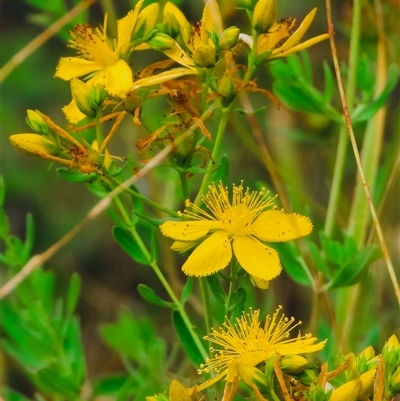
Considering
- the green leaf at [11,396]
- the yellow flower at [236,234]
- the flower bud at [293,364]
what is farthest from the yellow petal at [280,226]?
the green leaf at [11,396]

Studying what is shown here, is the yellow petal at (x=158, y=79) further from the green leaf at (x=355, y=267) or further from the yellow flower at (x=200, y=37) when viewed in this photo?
the green leaf at (x=355, y=267)

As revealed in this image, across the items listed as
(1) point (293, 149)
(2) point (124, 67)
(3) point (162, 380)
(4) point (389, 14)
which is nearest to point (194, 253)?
(2) point (124, 67)

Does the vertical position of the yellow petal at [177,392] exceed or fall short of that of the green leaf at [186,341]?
it falls short

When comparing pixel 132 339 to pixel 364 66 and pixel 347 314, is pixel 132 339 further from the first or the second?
pixel 364 66

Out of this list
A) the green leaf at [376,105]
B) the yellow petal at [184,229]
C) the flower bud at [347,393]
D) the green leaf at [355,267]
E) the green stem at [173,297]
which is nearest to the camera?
the flower bud at [347,393]

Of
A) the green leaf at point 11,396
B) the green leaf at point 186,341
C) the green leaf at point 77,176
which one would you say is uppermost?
the green leaf at point 77,176

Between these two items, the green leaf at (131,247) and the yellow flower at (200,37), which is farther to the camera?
the green leaf at (131,247)

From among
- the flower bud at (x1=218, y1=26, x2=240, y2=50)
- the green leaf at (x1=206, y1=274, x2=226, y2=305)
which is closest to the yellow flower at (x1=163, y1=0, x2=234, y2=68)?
the flower bud at (x1=218, y1=26, x2=240, y2=50)

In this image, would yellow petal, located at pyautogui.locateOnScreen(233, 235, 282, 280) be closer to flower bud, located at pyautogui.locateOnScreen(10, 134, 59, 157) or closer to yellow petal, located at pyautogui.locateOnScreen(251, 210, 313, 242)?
yellow petal, located at pyautogui.locateOnScreen(251, 210, 313, 242)
